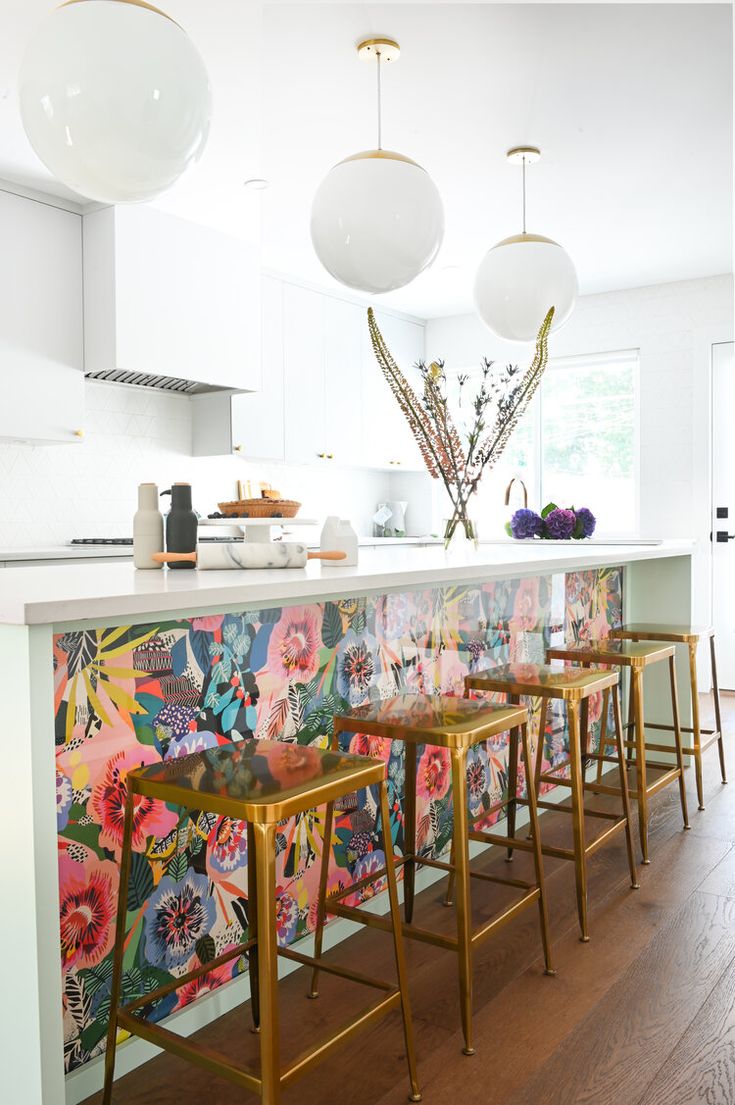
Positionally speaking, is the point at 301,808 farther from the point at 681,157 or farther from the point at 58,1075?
Answer: the point at 681,157

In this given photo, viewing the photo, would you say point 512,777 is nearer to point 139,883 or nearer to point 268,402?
point 139,883

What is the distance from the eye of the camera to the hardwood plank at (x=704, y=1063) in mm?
1602

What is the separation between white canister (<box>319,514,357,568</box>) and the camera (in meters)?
2.16

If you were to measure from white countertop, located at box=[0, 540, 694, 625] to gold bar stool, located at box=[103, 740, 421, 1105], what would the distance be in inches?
10.6

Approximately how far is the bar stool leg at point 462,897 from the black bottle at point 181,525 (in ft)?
2.68

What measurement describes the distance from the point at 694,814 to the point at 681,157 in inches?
102

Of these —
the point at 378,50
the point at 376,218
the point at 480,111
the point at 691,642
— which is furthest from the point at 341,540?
the point at 480,111

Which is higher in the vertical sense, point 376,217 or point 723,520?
point 376,217

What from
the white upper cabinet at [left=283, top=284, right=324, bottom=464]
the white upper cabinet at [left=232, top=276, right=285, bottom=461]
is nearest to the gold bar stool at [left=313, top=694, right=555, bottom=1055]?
the white upper cabinet at [left=232, top=276, right=285, bottom=461]

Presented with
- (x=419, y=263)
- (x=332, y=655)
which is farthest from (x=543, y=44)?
(x=332, y=655)

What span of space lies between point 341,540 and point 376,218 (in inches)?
31.1

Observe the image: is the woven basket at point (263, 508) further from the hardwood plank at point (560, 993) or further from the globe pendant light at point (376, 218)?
the hardwood plank at point (560, 993)

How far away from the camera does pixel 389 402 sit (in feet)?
19.4

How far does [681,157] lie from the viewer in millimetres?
3586
